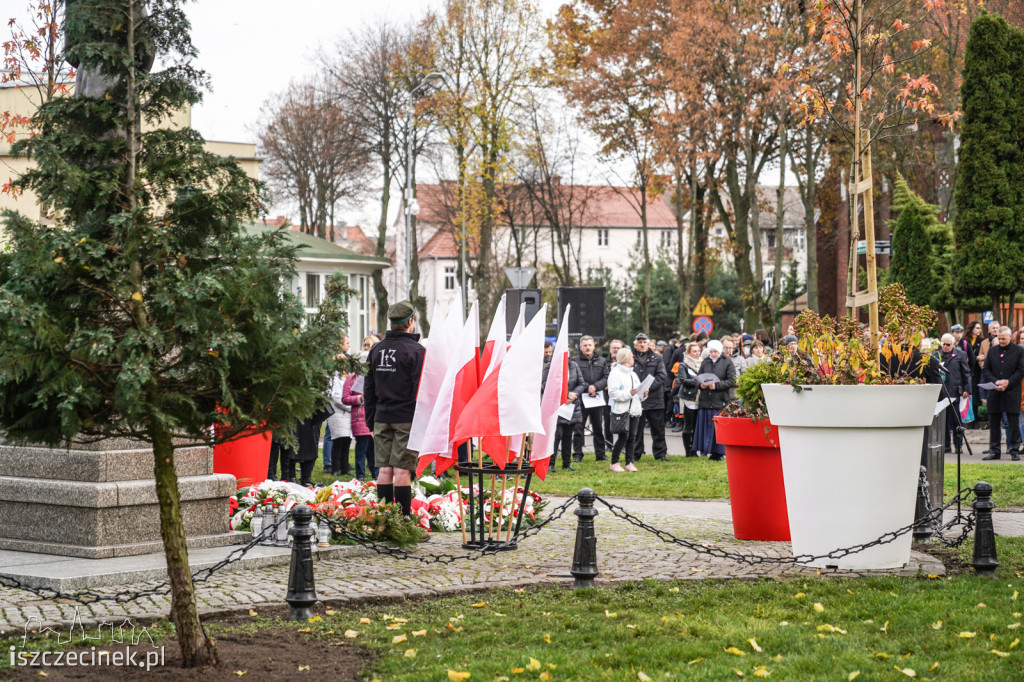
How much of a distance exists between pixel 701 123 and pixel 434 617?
89.5ft

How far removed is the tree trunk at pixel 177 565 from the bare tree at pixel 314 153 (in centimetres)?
4319

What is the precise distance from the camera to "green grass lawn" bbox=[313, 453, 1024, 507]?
44.3 feet

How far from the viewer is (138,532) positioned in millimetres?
8484

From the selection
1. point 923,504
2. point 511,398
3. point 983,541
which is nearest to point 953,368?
point 923,504

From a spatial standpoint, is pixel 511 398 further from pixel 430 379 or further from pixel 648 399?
pixel 648 399

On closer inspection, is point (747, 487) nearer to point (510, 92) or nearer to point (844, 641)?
point (844, 641)

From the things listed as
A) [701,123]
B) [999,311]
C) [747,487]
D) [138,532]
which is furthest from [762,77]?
[138,532]

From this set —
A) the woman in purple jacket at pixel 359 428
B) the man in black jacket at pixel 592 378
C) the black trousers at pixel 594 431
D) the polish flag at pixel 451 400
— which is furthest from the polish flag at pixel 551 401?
the black trousers at pixel 594 431

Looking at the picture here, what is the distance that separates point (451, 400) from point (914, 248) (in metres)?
27.8

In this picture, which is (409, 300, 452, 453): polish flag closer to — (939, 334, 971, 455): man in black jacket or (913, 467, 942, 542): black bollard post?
(913, 467, 942, 542): black bollard post

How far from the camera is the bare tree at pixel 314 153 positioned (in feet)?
158

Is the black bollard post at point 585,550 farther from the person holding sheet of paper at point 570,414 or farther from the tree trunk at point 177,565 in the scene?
the person holding sheet of paper at point 570,414

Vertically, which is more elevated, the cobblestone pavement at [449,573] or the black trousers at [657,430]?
the black trousers at [657,430]

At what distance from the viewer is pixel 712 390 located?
18484 millimetres
